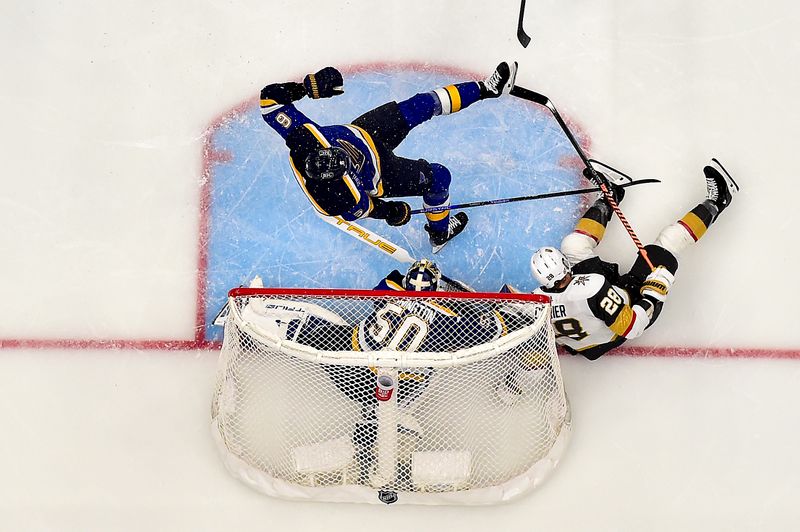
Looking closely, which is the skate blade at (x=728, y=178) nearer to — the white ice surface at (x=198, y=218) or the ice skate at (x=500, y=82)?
the white ice surface at (x=198, y=218)

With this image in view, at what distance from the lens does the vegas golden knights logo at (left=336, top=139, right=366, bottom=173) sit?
3.51m

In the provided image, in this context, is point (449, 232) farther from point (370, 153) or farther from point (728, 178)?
point (728, 178)

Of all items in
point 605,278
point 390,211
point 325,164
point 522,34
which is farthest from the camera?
point 522,34

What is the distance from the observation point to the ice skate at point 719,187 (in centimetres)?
388

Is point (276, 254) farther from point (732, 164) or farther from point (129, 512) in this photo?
point (732, 164)

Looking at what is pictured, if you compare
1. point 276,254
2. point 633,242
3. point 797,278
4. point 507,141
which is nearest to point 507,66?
point 507,141

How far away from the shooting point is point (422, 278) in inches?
137

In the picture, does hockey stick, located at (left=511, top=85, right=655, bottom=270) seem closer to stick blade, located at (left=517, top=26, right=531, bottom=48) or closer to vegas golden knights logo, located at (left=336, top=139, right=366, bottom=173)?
stick blade, located at (left=517, top=26, right=531, bottom=48)

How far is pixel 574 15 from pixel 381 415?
2.03 meters

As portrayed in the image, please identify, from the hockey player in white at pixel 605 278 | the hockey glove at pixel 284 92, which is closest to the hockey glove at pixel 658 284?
the hockey player in white at pixel 605 278

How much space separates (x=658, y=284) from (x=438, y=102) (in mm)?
1149

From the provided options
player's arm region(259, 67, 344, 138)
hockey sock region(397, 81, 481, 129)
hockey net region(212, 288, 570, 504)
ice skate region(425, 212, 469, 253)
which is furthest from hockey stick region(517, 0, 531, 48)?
hockey net region(212, 288, 570, 504)

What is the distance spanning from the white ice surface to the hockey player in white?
14 centimetres

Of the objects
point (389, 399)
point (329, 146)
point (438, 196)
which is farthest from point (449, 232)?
point (389, 399)
